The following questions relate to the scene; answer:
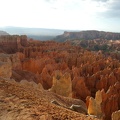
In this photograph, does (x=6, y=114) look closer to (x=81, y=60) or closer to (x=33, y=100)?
(x=33, y=100)

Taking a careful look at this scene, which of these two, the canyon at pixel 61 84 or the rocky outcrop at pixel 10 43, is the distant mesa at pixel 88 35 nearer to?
the rocky outcrop at pixel 10 43

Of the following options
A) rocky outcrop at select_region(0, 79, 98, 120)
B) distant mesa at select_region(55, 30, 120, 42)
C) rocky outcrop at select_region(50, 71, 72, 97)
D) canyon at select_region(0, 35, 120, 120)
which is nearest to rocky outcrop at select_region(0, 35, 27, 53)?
canyon at select_region(0, 35, 120, 120)

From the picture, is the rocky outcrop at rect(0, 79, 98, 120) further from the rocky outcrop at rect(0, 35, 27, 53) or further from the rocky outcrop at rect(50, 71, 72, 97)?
the rocky outcrop at rect(0, 35, 27, 53)

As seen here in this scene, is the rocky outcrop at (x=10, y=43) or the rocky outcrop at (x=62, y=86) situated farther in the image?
the rocky outcrop at (x=10, y=43)

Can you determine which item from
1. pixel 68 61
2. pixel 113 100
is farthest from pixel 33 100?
pixel 68 61

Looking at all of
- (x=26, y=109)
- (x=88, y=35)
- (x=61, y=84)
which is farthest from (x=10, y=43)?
(x=88, y=35)

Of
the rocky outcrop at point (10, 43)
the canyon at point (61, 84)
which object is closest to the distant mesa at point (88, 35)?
the rocky outcrop at point (10, 43)

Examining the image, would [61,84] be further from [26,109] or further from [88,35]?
[88,35]

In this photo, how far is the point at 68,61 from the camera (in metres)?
38.8

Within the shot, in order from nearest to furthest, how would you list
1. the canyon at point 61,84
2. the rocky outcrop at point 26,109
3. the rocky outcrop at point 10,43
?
the rocky outcrop at point 26,109
the canyon at point 61,84
the rocky outcrop at point 10,43

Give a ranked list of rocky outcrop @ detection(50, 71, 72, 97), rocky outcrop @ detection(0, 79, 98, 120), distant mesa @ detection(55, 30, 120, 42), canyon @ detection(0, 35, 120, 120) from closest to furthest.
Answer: rocky outcrop @ detection(0, 79, 98, 120)
canyon @ detection(0, 35, 120, 120)
rocky outcrop @ detection(50, 71, 72, 97)
distant mesa @ detection(55, 30, 120, 42)

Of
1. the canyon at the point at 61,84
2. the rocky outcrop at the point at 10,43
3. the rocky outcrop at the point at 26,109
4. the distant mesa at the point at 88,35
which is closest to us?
the rocky outcrop at the point at 26,109

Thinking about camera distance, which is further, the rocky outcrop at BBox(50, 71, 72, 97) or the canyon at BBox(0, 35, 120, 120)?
the rocky outcrop at BBox(50, 71, 72, 97)

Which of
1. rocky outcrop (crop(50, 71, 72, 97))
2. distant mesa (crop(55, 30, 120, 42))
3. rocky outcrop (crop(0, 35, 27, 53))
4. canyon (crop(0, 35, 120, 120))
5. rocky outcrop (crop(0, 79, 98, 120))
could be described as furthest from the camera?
distant mesa (crop(55, 30, 120, 42))
